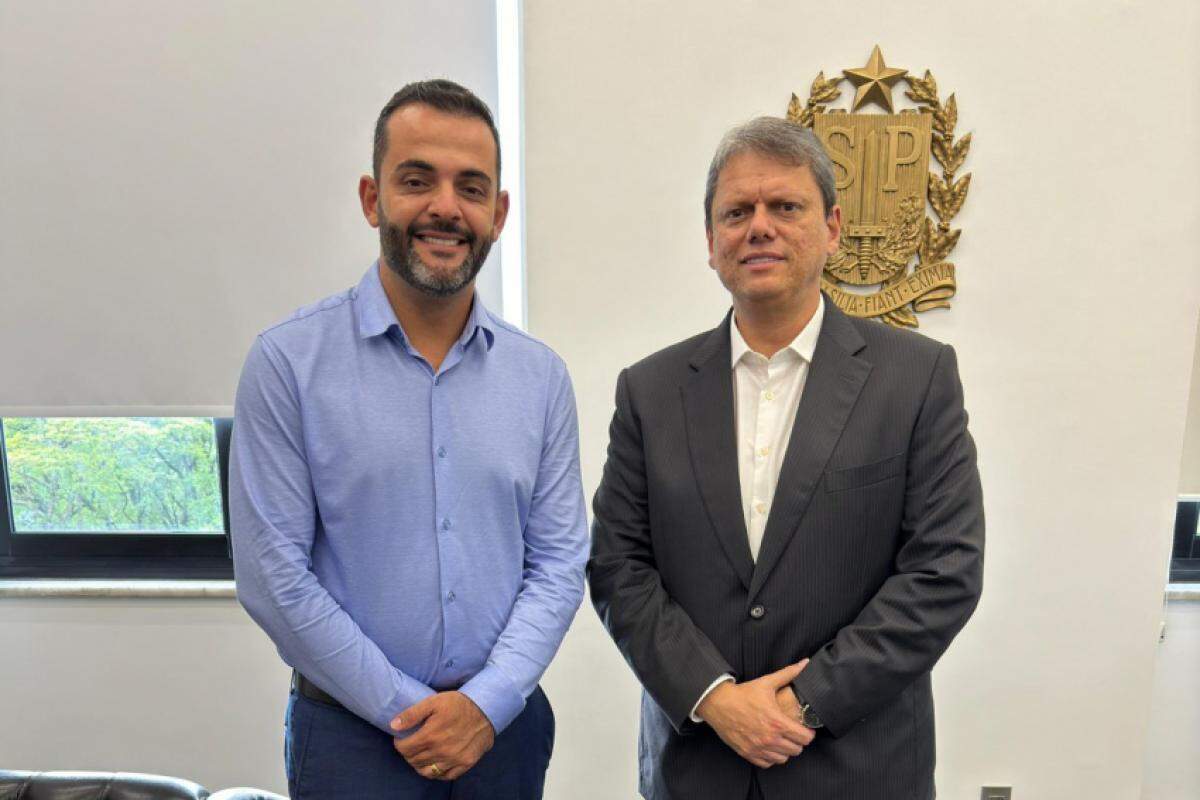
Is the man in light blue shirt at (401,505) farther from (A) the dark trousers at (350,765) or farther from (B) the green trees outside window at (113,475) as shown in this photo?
(B) the green trees outside window at (113,475)

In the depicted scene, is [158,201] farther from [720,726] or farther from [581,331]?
[720,726]

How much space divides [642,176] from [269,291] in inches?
43.3

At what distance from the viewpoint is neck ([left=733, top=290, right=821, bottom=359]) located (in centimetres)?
125

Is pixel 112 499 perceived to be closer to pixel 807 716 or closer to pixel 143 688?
pixel 143 688

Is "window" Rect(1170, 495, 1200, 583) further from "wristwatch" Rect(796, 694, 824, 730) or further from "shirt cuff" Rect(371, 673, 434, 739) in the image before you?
"shirt cuff" Rect(371, 673, 434, 739)

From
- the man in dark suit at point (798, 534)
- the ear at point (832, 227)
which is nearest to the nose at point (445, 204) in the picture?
the man in dark suit at point (798, 534)

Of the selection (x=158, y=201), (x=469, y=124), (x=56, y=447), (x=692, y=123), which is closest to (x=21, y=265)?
(x=158, y=201)

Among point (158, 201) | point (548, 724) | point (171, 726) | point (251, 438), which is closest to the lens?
point (251, 438)

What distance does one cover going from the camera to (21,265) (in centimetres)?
211

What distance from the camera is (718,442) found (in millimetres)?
1253

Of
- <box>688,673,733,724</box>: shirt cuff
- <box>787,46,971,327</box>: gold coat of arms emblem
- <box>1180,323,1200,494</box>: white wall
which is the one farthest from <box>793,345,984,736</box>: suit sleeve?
<box>1180,323,1200,494</box>: white wall

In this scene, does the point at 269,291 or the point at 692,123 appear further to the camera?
the point at 269,291

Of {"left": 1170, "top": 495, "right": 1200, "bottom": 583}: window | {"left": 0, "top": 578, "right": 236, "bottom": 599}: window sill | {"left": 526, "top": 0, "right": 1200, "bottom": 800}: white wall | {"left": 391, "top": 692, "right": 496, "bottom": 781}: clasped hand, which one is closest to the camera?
{"left": 391, "top": 692, "right": 496, "bottom": 781}: clasped hand

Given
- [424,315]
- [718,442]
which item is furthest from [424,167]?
[718,442]
